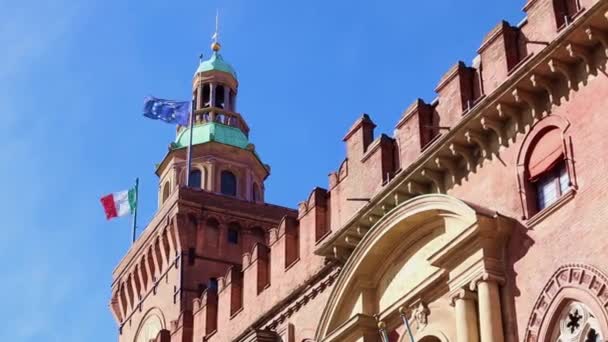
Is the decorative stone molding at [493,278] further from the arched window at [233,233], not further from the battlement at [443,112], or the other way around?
the arched window at [233,233]

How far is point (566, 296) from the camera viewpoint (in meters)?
22.0

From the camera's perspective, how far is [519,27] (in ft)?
82.7

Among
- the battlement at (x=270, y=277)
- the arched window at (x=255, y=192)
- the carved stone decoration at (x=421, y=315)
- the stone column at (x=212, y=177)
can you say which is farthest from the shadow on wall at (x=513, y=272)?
the arched window at (x=255, y=192)

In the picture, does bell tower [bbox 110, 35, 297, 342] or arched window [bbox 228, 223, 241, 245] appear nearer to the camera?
bell tower [bbox 110, 35, 297, 342]

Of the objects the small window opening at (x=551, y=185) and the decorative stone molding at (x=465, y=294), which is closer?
the small window opening at (x=551, y=185)

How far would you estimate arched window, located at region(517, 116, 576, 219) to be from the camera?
76.0 ft

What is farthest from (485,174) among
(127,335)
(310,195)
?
(127,335)

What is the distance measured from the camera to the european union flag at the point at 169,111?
5234 cm

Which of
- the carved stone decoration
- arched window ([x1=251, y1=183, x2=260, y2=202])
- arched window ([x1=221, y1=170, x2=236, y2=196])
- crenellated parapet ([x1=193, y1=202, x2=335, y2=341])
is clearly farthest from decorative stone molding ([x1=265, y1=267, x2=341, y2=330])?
arched window ([x1=251, y1=183, x2=260, y2=202])

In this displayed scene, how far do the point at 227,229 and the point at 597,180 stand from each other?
25972mm

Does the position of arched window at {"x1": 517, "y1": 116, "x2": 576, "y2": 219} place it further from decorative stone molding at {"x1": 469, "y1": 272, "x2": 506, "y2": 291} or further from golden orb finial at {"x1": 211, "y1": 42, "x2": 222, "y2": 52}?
golden orb finial at {"x1": 211, "y1": 42, "x2": 222, "y2": 52}

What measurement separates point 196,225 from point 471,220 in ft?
75.7

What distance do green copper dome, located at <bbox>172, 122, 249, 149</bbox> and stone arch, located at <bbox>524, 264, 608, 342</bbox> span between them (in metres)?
31.1

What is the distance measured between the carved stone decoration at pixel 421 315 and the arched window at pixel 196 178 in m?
26.2
